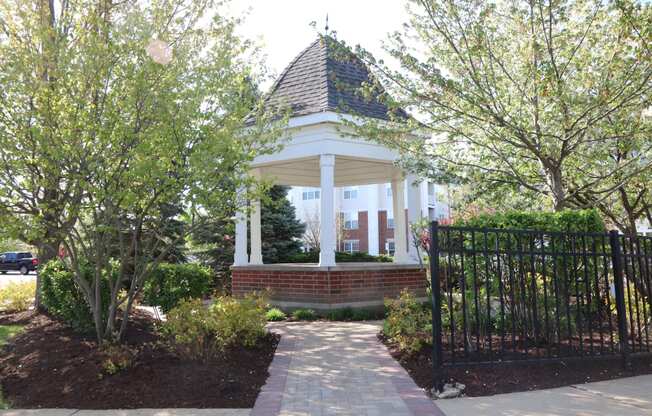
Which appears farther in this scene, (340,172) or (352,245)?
(352,245)

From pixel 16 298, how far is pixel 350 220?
32.8m

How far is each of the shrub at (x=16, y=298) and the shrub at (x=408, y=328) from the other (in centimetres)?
780

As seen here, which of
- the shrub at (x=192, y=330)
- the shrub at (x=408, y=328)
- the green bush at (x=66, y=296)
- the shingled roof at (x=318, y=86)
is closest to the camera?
the shrub at (x=192, y=330)

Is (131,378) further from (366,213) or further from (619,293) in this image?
(366,213)

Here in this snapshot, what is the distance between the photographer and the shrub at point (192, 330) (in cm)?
580

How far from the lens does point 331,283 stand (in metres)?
10.0

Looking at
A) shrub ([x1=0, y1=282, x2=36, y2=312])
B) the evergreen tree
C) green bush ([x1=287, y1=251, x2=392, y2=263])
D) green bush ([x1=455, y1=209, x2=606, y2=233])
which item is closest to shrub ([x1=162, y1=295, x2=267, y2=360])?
green bush ([x1=455, y1=209, x2=606, y2=233])

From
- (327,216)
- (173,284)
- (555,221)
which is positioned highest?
(327,216)

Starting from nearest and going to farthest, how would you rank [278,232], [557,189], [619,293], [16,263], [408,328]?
1. [619,293]
2. [408,328]
3. [557,189]
4. [278,232]
5. [16,263]

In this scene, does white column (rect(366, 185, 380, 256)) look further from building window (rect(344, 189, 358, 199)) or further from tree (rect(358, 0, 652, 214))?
tree (rect(358, 0, 652, 214))

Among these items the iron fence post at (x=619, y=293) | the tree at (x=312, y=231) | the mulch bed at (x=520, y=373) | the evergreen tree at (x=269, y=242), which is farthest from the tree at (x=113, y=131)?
the tree at (x=312, y=231)

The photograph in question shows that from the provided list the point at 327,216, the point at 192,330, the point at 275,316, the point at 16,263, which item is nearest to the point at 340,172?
the point at 327,216

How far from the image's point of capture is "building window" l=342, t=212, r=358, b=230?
41838 millimetres

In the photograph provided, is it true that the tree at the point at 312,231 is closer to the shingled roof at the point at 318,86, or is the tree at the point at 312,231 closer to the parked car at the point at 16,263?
the shingled roof at the point at 318,86
